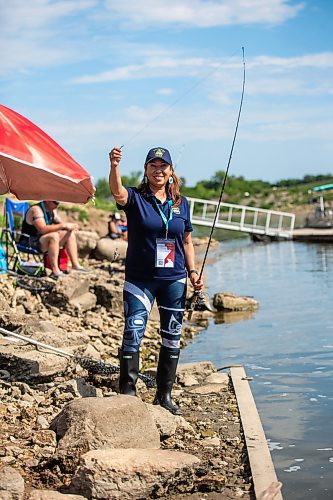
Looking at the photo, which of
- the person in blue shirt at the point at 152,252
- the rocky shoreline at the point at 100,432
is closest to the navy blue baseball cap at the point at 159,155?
the person in blue shirt at the point at 152,252

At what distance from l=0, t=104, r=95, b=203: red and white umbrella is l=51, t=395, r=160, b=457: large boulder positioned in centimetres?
190

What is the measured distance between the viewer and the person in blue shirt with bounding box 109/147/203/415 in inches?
261

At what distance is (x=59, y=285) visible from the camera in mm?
11859

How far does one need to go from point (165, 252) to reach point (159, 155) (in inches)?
28.0

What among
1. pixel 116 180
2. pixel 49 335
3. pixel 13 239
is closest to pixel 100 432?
pixel 116 180

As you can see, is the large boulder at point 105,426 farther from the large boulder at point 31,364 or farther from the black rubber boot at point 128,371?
the large boulder at point 31,364

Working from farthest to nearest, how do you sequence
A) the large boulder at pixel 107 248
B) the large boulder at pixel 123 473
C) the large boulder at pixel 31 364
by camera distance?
1. the large boulder at pixel 107 248
2. the large boulder at pixel 31 364
3. the large boulder at pixel 123 473

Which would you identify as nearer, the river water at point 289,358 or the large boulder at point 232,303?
the river water at point 289,358

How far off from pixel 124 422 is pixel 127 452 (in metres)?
0.49

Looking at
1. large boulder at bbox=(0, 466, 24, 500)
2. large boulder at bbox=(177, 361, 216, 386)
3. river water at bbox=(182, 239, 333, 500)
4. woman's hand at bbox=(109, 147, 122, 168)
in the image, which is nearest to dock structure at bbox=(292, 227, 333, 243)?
river water at bbox=(182, 239, 333, 500)

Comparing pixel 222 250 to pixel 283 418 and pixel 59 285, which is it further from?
pixel 283 418

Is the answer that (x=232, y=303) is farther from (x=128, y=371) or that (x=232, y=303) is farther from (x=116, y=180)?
(x=116, y=180)

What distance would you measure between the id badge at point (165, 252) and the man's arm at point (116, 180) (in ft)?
1.33

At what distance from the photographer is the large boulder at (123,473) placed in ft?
16.2
